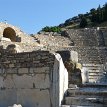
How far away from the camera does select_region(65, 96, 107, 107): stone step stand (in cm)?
910

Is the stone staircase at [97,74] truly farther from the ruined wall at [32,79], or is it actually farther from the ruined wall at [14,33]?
the ruined wall at [14,33]

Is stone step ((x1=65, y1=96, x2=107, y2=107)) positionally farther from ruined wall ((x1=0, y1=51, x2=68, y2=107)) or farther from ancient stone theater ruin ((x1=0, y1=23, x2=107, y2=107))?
ruined wall ((x1=0, y1=51, x2=68, y2=107))

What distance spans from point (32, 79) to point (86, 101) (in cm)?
160

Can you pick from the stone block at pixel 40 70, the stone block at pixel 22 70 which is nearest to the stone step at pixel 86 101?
the stone block at pixel 40 70

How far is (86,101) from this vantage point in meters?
9.24

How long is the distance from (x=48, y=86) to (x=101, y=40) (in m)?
32.2

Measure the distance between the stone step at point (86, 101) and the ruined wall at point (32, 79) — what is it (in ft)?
0.93

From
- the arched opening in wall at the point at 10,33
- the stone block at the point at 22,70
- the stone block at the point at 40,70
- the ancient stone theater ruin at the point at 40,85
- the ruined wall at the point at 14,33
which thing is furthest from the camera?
the arched opening in wall at the point at 10,33

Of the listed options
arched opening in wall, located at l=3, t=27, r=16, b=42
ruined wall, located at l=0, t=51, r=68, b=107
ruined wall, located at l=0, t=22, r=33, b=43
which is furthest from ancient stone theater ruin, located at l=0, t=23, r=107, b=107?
arched opening in wall, located at l=3, t=27, r=16, b=42

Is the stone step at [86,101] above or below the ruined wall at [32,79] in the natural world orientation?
below

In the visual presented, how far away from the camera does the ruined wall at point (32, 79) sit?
9.52m

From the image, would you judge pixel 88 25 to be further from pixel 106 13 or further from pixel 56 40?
pixel 56 40

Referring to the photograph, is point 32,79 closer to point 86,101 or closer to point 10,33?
point 86,101

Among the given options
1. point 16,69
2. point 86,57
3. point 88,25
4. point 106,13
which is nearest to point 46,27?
point 88,25
